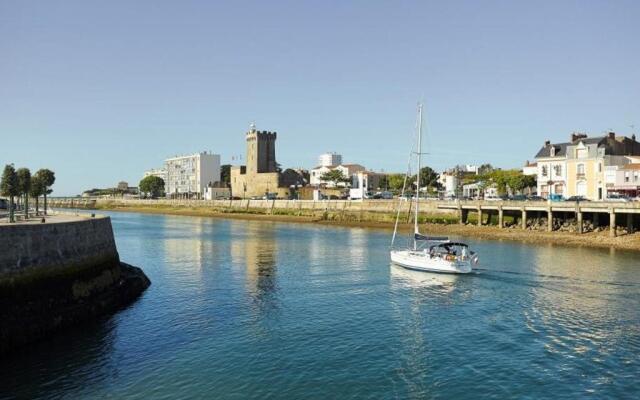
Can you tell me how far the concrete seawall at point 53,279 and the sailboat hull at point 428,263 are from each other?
69.0 feet

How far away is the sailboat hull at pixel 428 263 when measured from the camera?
1542 inches

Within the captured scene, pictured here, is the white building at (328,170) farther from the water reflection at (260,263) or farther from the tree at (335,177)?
the water reflection at (260,263)

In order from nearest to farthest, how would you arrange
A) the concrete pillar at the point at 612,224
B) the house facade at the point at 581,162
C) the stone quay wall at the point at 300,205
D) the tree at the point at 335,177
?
1. the concrete pillar at the point at 612,224
2. the house facade at the point at 581,162
3. the stone quay wall at the point at 300,205
4. the tree at the point at 335,177

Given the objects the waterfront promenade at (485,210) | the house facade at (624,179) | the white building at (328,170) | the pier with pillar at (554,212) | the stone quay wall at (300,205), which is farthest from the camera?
the white building at (328,170)

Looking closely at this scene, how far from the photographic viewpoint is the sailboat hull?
39156mm

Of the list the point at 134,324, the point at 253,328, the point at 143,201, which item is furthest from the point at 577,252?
the point at 143,201

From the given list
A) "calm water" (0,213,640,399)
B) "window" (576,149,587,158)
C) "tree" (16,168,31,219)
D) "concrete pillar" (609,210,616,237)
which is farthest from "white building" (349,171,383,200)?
"calm water" (0,213,640,399)

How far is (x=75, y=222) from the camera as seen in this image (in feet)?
89.6

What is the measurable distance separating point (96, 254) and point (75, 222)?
268cm

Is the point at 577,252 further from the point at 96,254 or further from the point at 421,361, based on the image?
the point at 96,254

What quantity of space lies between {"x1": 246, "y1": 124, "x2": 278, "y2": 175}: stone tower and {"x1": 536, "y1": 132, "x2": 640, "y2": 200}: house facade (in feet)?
298

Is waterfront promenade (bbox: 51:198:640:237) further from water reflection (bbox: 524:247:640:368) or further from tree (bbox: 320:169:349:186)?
tree (bbox: 320:169:349:186)

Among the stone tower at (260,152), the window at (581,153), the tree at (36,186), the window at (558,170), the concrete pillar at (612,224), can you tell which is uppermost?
the stone tower at (260,152)

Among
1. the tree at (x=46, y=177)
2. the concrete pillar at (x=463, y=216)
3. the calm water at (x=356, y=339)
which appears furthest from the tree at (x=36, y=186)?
the concrete pillar at (x=463, y=216)
